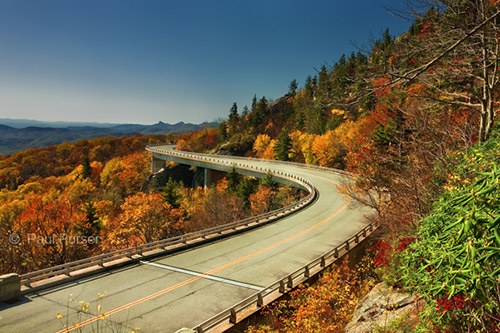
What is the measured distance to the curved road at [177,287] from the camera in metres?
10.1

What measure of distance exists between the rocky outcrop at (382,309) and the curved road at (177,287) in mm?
4436

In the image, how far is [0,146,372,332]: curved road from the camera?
397 inches

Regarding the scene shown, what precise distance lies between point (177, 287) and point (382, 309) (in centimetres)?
835

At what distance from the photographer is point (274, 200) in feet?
154

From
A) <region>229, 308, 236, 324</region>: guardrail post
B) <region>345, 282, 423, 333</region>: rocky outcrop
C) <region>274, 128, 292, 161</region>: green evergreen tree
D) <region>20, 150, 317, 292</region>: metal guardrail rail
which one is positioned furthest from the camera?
<region>274, 128, 292, 161</region>: green evergreen tree

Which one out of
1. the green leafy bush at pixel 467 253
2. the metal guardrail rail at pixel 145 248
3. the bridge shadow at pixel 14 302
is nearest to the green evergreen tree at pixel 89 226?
the metal guardrail rail at pixel 145 248

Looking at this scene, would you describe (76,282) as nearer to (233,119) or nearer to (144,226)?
(144,226)

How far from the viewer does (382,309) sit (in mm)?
9867

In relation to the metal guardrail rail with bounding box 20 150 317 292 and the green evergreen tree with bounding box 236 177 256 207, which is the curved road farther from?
the green evergreen tree with bounding box 236 177 256 207

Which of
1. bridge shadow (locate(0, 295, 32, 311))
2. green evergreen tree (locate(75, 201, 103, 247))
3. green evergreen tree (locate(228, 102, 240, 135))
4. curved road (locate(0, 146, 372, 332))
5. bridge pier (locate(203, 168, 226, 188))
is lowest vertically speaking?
green evergreen tree (locate(75, 201, 103, 247))

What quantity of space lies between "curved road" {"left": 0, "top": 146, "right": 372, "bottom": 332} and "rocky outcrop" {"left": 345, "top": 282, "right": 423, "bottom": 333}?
444 centimetres

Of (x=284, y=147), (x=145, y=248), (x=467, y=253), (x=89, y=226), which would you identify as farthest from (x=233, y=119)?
(x=467, y=253)

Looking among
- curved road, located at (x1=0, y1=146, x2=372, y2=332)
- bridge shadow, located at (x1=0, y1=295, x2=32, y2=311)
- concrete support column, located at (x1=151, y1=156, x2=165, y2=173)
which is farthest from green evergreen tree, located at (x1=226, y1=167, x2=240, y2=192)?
bridge shadow, located at (x1=0, y1=295, x2=32, y2=311)

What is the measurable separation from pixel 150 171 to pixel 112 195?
30102 mm
